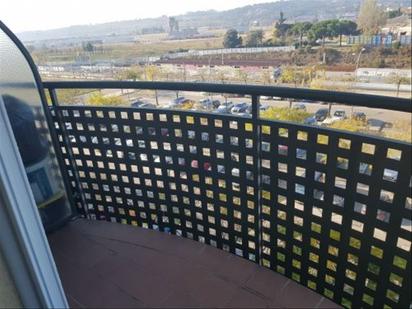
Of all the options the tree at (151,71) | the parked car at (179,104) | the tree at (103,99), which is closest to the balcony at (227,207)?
the parked car at (179,104)

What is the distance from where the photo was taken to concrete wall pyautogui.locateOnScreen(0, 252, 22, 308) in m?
0.90

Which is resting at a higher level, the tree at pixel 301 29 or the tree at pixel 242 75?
the tree at pixel 301 29

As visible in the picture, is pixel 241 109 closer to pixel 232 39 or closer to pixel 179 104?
pixel 179 104

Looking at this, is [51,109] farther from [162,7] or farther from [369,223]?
[162,7]

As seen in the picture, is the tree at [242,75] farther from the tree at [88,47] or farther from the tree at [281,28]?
the tree at [88,47]

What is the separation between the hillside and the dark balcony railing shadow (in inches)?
493

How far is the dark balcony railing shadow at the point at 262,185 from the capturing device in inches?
51.1

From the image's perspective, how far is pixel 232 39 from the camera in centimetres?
1616

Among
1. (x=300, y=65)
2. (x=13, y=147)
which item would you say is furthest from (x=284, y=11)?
(x=13, y=147)

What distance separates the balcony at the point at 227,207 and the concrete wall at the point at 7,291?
0.85 meters

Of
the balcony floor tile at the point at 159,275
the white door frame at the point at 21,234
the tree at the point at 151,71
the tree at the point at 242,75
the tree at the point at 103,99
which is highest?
A: the white door frame at the point at 21,234

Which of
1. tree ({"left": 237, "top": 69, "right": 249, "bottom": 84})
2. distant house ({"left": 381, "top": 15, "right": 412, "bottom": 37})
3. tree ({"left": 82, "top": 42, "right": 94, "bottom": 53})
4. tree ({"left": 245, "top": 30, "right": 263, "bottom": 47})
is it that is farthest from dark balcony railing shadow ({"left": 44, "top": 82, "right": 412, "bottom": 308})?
tree ({"left": 82, "top": 42, "right": 94, "bottom": 53})

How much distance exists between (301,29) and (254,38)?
2.32 meters

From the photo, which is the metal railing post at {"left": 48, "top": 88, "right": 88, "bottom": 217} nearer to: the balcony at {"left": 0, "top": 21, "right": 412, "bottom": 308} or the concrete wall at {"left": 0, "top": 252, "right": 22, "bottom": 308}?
the balcony at {"left": 0, "top": 21, "right": 412, "bottom": 308}
